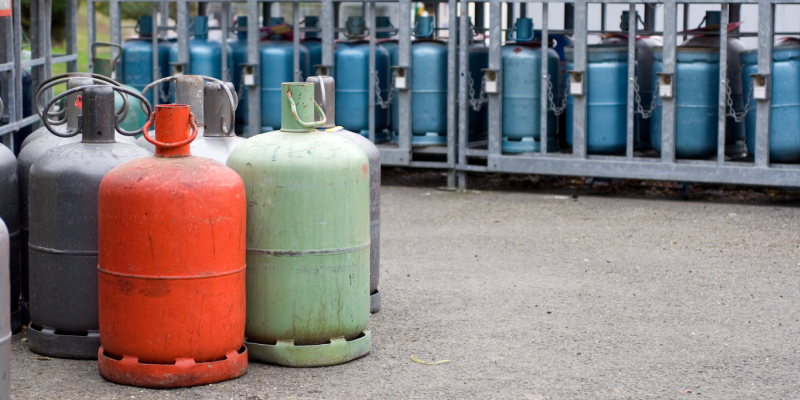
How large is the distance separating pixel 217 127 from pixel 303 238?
102cm

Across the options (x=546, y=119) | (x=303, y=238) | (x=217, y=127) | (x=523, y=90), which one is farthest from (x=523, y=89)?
(x=303, y=238)

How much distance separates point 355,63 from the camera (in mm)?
9516

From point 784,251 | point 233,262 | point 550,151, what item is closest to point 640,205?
point 550,151

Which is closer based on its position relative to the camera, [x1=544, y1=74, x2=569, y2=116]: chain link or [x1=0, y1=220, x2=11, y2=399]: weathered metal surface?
[x1=0, y1=220, x2=11, y2=399]: weathered metal surface

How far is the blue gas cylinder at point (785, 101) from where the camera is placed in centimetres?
818

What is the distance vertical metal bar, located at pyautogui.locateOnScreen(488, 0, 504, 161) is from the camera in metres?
9.02

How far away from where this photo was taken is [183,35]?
9828mm

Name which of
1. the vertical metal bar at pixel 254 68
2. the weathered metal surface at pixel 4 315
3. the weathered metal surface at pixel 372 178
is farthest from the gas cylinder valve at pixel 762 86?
the weathered metal surface at pixel 4 315

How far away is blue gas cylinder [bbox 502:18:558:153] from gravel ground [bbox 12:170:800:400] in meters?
0.64

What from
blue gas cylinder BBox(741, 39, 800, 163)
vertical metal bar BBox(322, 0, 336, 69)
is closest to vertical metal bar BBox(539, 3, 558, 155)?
blue gas cylinder BBox(741, 39, 800, 163)

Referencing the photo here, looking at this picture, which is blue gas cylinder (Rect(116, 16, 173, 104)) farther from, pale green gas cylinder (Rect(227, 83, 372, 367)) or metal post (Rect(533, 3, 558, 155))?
pale green gas cylinder (Rect(227, 83, 372, 367))

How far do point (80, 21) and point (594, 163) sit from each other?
2659cm

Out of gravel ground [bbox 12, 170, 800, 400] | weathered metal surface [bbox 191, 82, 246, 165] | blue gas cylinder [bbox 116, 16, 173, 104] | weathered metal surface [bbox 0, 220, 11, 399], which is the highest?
blue gas cylinder [bbox 116, 16, 173, 104]

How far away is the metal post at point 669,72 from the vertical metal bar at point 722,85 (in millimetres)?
356
